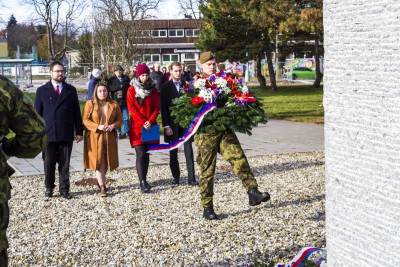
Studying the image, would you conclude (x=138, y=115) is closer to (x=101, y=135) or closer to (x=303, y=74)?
(x=101, y=135)

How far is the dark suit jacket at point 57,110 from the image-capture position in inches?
321

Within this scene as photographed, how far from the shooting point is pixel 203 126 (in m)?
6.89

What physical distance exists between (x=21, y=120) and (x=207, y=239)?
3329mm

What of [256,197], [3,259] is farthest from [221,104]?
[3,259]

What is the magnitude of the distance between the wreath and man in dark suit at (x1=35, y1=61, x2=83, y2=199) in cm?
189

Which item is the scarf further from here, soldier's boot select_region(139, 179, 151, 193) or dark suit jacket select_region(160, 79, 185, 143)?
soldier's boot select_region(139, 179, 151, 193)

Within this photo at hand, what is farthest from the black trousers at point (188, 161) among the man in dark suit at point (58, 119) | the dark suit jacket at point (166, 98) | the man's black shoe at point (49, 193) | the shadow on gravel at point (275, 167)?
the man's black shoe at point (49, 193)

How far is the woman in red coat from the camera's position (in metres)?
8.73

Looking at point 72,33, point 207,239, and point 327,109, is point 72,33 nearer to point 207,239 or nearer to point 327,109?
point 207,239

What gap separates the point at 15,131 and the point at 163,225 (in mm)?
3827

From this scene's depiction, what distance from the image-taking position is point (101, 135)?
8.45 m

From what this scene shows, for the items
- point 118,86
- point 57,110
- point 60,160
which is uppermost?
point 118,86

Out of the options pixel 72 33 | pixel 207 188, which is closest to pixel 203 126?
pixel 207 188

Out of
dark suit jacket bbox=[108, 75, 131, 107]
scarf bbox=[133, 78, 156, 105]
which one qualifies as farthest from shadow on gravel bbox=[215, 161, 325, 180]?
dark suit jacket bbox=[108, 75, 131, 107]
